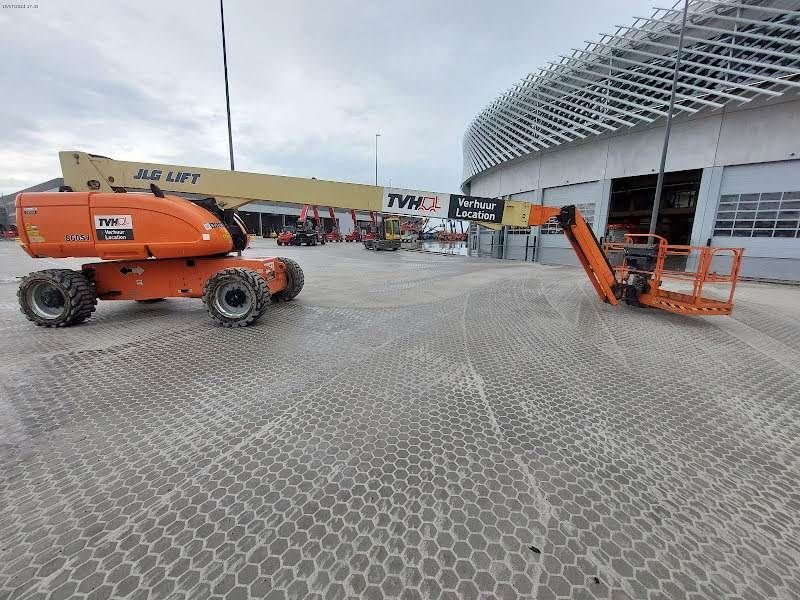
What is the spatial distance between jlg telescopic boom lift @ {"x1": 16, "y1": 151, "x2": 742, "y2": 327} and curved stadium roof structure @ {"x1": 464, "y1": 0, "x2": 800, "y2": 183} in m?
14.1

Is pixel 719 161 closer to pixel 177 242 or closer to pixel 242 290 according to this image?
pixel 242 290

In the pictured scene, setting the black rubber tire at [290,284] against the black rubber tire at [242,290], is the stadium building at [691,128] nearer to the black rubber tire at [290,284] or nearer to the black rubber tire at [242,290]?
the black rubber tire at [290,284]

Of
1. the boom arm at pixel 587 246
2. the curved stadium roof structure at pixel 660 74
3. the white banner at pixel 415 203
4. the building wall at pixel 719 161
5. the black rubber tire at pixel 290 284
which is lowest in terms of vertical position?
the black rubber tire at pixel 290 284

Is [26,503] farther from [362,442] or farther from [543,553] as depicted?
[543,553]

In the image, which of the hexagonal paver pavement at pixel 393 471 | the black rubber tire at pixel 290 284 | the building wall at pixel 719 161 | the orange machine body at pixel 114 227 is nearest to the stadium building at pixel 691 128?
the building wall at pixel 719 161

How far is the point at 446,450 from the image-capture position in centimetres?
240

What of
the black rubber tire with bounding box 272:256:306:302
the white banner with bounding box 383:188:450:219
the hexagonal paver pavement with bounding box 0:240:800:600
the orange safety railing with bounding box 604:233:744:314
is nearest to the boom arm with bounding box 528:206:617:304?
the orange safety railing with bounding box 604:233:744:314

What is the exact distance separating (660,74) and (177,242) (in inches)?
930

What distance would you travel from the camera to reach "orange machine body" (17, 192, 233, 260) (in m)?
4.94

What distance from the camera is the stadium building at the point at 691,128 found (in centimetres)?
1405

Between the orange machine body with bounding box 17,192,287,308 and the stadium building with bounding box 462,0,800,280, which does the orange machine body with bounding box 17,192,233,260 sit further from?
the stadium building with bounding box 462,0,800,280

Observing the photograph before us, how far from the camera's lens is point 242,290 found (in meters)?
5.23

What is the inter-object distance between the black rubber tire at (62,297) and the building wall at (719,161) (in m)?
22.4

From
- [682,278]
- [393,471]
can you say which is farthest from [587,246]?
[393,471]
